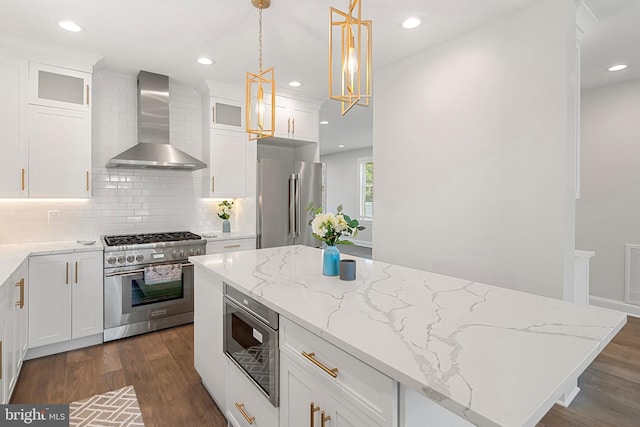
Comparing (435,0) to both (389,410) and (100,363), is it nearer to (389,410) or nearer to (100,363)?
(389,410)

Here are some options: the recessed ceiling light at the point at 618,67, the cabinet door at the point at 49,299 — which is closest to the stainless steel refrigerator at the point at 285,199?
the cabinet door at the point at 49,299

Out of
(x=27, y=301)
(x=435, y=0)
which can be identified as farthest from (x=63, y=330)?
(x=435, y=0)

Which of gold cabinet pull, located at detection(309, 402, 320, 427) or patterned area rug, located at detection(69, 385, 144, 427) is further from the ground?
gold cabinet pull, located at detection(309, 402, 320, 427)

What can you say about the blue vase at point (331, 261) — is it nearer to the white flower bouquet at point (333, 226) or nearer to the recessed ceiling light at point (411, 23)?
the white flower bouquet at point (333, 226)

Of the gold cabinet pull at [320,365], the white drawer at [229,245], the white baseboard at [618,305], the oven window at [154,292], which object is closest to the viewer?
the gold cabinet pull at [320,365]

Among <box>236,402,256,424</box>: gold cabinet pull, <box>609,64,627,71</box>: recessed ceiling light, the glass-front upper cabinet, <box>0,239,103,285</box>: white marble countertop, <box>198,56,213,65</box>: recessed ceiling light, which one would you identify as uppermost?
<box>609,64,627,71</box>: recessed ceiling light

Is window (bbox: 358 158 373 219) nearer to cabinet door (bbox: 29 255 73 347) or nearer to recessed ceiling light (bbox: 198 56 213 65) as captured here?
recessed ceiling light (bbox: 198 56 213 65)

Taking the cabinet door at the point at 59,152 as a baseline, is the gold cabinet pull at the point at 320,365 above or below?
below

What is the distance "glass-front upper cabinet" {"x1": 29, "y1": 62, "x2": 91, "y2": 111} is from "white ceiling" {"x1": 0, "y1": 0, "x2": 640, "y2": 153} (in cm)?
25

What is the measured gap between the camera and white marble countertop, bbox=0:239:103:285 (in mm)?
2374

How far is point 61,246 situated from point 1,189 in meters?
0.66

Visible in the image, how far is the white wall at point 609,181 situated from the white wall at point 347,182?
517 centimetres

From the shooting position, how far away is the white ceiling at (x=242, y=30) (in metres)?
2.39

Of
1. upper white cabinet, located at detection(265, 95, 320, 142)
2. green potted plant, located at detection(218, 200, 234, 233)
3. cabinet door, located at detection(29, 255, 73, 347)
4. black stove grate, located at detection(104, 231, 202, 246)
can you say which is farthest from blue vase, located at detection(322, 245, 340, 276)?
upper white cabinet, located at detection(265, 95, 320, 142)
